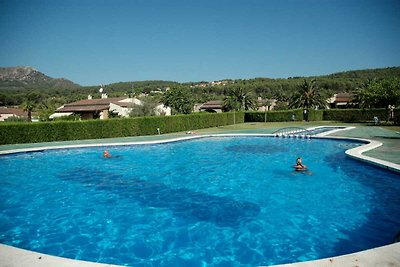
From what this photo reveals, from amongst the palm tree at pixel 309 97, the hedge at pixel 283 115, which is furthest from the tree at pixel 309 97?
the hedge at pixel 283 115

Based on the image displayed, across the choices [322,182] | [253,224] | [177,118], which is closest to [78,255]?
[253,224]

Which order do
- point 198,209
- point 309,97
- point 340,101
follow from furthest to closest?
point 340,101 < point 309,97 < point 198,209

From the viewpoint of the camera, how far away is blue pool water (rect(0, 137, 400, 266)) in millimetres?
7156

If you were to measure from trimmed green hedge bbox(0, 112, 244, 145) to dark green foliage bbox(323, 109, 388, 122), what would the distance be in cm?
2762

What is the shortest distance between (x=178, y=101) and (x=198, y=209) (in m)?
56.8

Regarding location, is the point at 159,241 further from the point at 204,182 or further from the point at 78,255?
the point at 204,182

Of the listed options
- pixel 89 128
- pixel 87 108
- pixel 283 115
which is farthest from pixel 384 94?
pixel 87 108

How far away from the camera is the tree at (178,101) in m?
65.3

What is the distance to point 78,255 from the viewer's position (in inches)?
271

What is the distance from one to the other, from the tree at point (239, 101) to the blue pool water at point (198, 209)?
47.4 m

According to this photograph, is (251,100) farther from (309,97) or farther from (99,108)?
(99,108)

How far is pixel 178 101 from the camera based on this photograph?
216 feet

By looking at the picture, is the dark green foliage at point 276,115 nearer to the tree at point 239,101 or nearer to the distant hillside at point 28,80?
the tree at point 239,101

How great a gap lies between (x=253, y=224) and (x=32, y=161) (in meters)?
15.8
